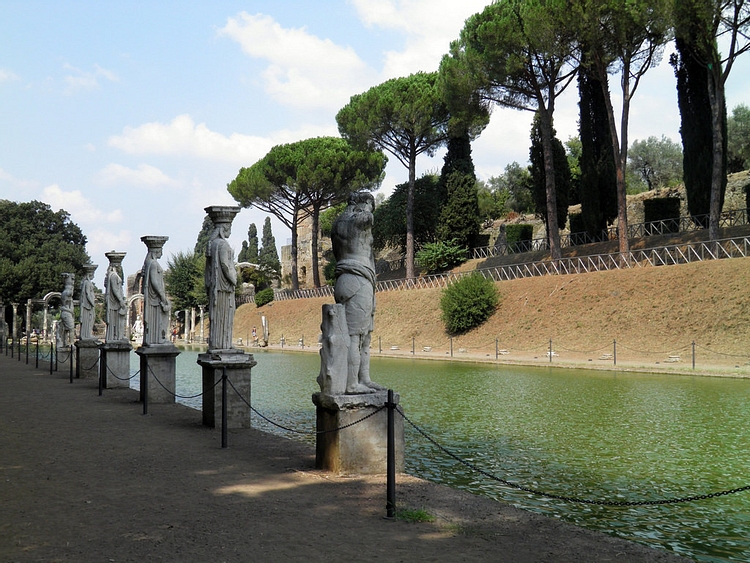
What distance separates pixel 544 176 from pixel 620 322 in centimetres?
1413

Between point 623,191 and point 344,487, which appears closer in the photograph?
point 344,487

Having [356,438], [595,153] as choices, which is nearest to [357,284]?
[356,438]

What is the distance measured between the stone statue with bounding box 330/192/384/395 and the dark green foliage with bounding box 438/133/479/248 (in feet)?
107

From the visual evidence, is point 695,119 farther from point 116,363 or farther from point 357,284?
point 357,284

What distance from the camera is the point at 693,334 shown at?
20.3 m

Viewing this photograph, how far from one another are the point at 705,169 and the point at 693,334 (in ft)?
33.9

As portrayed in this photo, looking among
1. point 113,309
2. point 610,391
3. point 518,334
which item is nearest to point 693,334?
point 518,334

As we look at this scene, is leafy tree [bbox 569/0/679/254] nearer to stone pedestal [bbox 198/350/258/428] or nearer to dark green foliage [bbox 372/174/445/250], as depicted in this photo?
dark green foliage [bbox 372/174/445/250]

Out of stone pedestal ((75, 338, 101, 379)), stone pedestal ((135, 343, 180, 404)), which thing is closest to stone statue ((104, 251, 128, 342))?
stone pedestal ((75, 338, 101, 379))

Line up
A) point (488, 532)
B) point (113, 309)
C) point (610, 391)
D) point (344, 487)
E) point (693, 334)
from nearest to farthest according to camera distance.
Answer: point (488, 532) < point (344, 487) < point (610, 391) < point (113, 309) < point (693, 334)

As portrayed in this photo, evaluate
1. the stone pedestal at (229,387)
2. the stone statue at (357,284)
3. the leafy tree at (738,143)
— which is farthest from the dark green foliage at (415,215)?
the stone statue at (357,284)

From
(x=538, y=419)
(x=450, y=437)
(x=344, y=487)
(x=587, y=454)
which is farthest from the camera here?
(x=538, y=419)

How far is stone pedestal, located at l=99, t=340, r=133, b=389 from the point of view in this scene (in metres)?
13.0

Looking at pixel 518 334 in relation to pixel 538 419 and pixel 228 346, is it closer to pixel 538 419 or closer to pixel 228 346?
pixel 538 419
